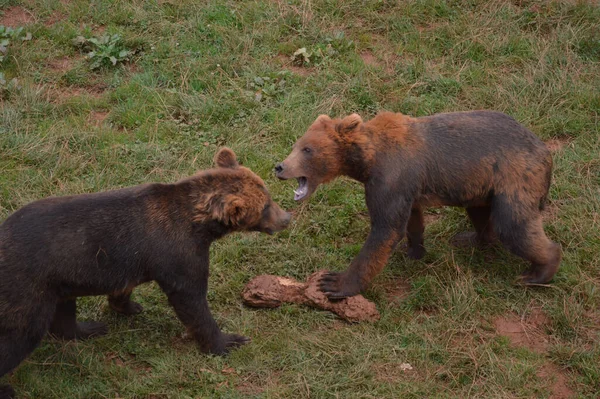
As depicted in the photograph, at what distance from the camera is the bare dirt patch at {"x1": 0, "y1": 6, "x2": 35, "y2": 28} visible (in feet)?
37.3

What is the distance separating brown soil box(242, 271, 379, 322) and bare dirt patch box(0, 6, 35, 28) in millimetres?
6310

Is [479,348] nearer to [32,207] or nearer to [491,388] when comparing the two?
[491,388]

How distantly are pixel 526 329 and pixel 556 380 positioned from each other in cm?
69

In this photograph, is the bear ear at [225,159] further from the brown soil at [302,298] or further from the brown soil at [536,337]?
the brown soil at [536,337]

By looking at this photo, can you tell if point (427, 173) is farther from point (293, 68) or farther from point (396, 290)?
point (293, 68)

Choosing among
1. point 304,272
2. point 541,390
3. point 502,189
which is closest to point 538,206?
point 502,189

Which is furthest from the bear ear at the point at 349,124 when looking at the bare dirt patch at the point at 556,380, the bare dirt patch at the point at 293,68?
the bare dirt patch at the point at 293,68

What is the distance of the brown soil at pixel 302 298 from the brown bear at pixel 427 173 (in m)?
0.11

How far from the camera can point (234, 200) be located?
6742 millimetres

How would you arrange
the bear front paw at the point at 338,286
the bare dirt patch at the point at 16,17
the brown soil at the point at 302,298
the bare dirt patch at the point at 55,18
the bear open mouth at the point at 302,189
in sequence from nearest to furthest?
1. the brown soil at the point at 302,298
2. the bear front paw at the point at 338,286
3. the bear open mouth at the point at 302,189
4. the bare dirt patch at the point at 16,17
5. the bare dirt patch at the point at 55,18

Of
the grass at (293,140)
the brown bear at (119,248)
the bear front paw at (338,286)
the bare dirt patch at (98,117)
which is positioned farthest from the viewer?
the bare dirt patch at (98,117)

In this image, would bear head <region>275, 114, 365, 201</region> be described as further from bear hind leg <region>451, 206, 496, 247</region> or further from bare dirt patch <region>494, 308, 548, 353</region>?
bare dirt patch <region>494, 308, 548, 353</region>

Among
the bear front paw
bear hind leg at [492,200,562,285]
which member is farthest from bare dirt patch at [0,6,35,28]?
bear hind leg at [492,200,562,285]

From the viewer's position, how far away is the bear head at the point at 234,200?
267 inches
